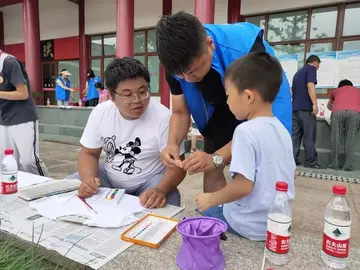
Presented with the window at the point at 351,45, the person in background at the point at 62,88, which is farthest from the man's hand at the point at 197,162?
the person in background at the point at 62,88

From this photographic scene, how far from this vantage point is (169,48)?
1072 mm

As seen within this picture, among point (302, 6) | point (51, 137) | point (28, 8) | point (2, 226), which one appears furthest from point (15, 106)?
point (28, 8)

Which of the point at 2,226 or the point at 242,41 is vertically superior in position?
the point at 242,41

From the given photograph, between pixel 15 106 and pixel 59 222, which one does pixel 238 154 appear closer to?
pixel 59 222

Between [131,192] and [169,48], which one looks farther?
[131,192]

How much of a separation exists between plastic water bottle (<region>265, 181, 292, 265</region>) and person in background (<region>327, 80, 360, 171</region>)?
4023mm

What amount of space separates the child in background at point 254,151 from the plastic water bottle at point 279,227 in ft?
0.25

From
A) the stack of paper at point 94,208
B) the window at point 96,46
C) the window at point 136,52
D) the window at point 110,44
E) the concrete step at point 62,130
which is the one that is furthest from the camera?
the window at point 96,46

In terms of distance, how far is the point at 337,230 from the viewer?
876 mm

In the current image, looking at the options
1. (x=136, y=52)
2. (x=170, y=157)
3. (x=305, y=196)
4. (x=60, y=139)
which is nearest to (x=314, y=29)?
(x=136, y=52)

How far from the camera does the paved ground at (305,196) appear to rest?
8.16 feet

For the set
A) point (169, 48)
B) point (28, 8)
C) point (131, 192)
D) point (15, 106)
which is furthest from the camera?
point (28, 8)

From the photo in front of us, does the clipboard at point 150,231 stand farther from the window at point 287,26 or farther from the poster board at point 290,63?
the window at point 287,26

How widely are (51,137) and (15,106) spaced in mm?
5036
